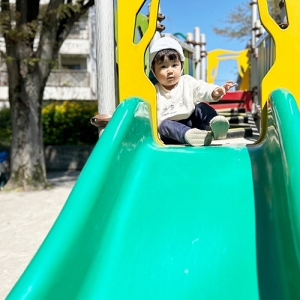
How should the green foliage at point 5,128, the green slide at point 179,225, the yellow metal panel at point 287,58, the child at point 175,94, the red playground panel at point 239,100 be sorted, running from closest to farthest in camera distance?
the green slide at point 179,225
the yellow metal panel at point 287,58
the child at point 175,94
the red playground panel at point 239,100
the green foliage at point 5,128

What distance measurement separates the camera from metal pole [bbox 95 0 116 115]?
7.76 ft

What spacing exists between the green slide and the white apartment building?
1569 centimetres

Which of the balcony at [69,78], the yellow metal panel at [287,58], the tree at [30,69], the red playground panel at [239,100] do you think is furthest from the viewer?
the balcony at [69,78]

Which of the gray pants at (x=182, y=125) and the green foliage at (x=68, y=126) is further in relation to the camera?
the green foliage at (x=68, y=126)

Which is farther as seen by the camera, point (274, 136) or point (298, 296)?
point (274, 136)

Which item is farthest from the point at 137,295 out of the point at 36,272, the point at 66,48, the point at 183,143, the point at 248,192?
the point at 66,48

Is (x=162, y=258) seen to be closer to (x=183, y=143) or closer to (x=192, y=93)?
(x=183, y=143)

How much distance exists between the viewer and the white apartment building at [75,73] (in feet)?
58.0

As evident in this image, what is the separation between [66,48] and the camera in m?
19.0

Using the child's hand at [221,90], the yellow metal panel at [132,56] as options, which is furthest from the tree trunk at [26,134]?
the child's hand at [221,90]

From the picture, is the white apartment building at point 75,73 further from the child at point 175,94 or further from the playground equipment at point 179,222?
the playground equipment at point 179,222

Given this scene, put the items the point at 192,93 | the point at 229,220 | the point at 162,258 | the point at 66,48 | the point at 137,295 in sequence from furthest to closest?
the point at 66,48, the point at 192,93, the point at 229,220, the point at 162,258, the point at 137,295

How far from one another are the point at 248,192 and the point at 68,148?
680cm

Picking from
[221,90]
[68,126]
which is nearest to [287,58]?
[221,90]
